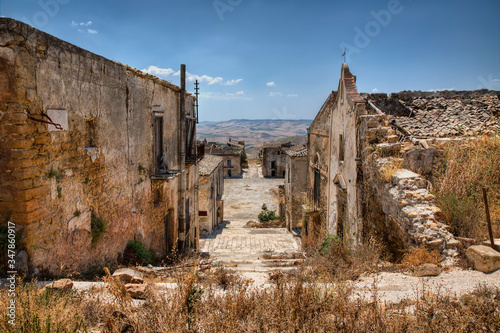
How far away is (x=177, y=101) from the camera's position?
11367mm

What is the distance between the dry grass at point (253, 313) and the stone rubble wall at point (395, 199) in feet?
5.82

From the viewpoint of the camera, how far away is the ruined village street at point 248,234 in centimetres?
933

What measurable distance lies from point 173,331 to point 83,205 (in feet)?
11.4

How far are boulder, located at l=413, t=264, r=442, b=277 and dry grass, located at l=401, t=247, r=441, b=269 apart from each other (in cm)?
19

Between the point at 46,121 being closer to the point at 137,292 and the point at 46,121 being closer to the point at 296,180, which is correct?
the point at 137,292

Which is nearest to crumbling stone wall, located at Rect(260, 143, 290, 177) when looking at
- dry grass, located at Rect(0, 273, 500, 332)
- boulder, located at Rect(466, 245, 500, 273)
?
boulder, located at Rect(466, 245, 500, 273)

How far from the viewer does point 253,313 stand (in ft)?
10.6

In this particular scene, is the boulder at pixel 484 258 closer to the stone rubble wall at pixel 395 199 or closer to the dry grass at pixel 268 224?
the stone rubble wall at pixel 395 199

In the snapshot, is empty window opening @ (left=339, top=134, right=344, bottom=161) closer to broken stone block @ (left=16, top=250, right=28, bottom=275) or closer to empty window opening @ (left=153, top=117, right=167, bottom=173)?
empty window opening @ (left=153, top=117, right=167, bottom=173)

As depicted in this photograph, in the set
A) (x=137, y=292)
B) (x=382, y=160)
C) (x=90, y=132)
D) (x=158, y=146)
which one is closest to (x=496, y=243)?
(x=382, y=160)

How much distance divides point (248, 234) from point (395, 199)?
12664 mm

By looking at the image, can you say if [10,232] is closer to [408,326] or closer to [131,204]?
[131,204]

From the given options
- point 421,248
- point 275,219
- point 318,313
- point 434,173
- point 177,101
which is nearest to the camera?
point 318,313

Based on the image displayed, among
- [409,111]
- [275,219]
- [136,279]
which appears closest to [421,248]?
[136,279]
